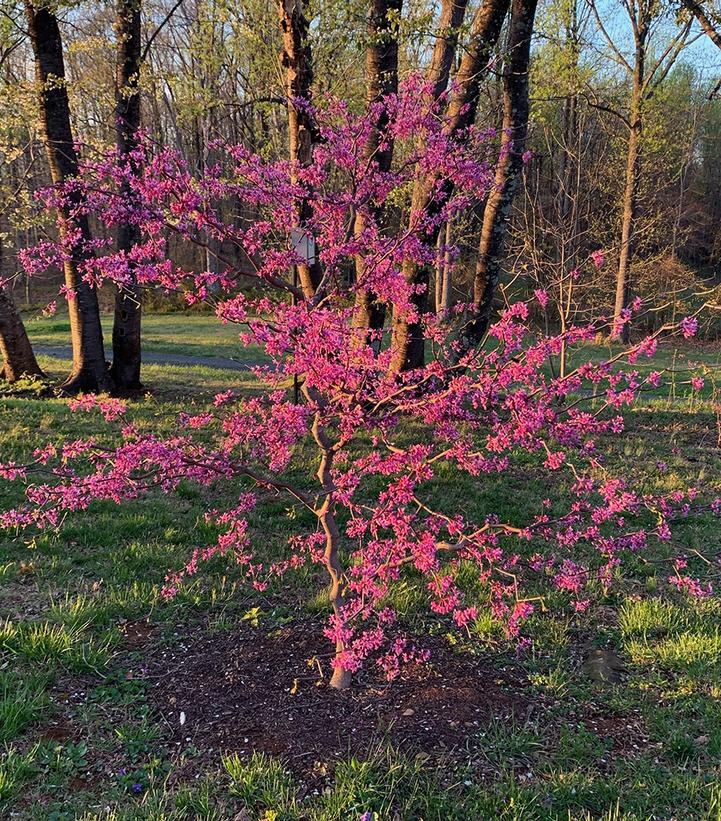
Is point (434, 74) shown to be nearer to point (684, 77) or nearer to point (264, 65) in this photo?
point (264, 65)

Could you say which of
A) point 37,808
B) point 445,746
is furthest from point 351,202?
point 37,808

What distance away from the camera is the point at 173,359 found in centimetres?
1595

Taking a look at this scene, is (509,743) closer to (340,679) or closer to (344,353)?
(340,679)

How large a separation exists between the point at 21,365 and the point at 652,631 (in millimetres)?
10339

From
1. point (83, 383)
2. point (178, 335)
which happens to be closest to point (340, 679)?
point (83, 383)

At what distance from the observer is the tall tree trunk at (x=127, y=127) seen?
825cm

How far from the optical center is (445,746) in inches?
110

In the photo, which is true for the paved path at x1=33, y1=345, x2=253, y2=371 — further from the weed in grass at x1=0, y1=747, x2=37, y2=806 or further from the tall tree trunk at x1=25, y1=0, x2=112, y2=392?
the weed in grass at x1=0, y1=747, x2=37, y2=806

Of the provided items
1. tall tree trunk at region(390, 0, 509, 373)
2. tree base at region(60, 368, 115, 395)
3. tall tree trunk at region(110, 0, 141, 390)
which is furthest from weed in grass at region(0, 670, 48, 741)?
tree base at region(60, 368, 115, 395)

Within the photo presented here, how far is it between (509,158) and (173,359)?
39.0 ft

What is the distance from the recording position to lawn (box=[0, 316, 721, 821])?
2.54 metres

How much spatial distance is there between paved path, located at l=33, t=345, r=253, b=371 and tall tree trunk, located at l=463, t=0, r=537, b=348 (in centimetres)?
852

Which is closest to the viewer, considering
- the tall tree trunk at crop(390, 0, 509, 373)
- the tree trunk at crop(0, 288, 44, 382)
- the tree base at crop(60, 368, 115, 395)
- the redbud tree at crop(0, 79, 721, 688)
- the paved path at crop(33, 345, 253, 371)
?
the redbud tree at crop(0, 79, 721, 688)

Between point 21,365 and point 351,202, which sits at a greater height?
point 351,202
